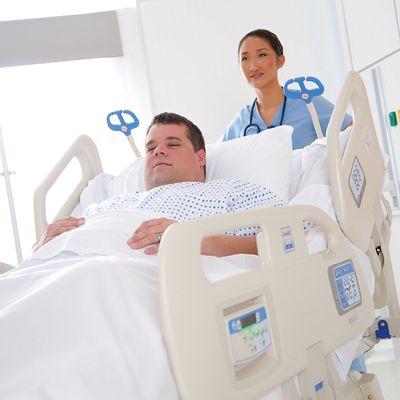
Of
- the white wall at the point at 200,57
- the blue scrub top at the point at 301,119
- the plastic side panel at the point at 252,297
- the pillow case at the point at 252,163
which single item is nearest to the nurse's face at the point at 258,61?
the blue scrub top at the point at 301,119

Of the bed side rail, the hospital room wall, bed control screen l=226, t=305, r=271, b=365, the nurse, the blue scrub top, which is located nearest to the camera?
bed control screen l=226, t=305, r=271, b=365

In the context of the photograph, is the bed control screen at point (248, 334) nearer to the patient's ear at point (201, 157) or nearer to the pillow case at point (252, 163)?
the pillow case at point (252, 163)

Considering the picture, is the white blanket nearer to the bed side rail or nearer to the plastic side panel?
the plastic side panel

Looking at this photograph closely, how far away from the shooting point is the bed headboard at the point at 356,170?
191cm

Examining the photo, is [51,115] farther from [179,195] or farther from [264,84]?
Answer: [179,195]

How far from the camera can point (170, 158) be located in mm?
2271

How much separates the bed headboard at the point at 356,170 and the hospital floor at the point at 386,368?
1050 mm

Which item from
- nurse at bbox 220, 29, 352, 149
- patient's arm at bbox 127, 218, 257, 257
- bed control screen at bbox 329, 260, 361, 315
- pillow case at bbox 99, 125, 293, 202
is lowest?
bed control screen at bbox 329, 260, 361, 315

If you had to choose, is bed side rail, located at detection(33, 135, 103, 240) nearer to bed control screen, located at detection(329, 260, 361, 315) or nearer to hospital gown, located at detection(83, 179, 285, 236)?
hospital gown, located at detection(83, 179, 285, 236)

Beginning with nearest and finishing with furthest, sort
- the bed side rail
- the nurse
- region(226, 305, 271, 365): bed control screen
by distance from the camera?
region(226, 305, 271, 365): bed control screen < the bed side rail < the nurse

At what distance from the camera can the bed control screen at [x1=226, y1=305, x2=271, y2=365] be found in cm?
122

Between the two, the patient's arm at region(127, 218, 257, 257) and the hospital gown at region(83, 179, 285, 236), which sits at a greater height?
the hospital gown at region(83, 179, 285, 236)

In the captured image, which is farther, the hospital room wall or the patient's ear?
the hospital room wall

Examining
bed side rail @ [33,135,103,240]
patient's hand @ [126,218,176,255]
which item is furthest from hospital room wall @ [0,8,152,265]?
patient's hand @ [126,218,176,255]
